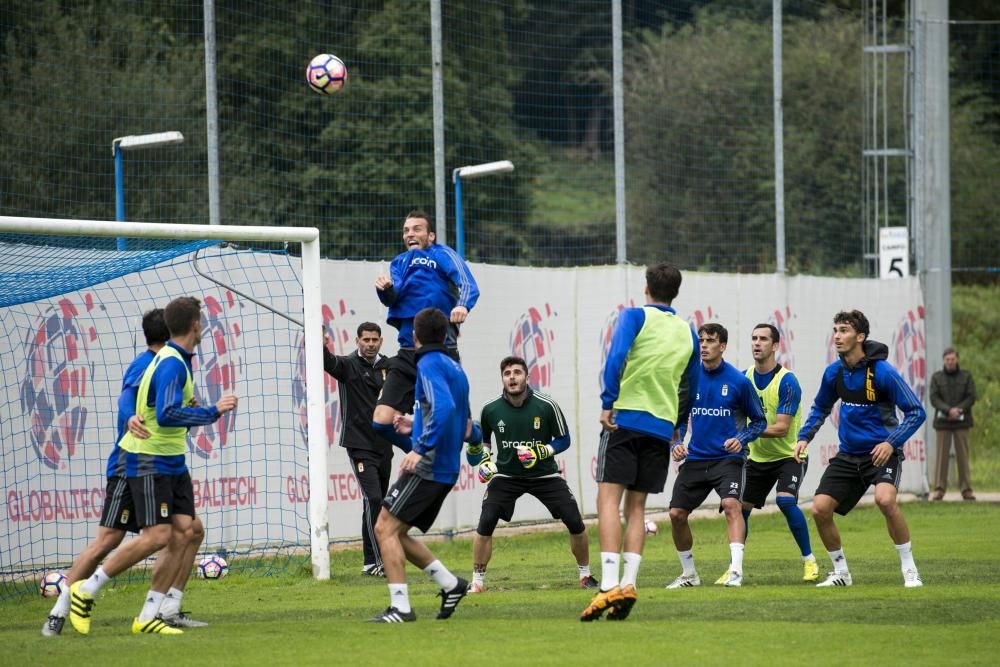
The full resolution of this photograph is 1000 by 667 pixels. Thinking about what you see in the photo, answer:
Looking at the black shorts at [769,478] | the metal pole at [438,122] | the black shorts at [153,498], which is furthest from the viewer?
the metal pole at [438,122]

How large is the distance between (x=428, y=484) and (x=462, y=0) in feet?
38.6

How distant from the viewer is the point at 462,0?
19484mm

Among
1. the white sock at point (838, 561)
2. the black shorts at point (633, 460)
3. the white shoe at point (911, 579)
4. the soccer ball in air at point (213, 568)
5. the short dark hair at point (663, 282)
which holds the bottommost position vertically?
the soccer ball in air at point (213, 568)

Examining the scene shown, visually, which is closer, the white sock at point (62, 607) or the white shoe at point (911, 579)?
Result: the white sock at point (62, 607)

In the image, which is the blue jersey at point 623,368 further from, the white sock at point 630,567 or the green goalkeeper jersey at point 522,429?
the green goalkeeper jersey at point 522,429

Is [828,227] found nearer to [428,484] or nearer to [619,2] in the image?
[619,2]

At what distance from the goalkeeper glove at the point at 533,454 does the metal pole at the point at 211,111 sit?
449 centimetres

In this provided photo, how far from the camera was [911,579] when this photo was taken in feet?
35.5

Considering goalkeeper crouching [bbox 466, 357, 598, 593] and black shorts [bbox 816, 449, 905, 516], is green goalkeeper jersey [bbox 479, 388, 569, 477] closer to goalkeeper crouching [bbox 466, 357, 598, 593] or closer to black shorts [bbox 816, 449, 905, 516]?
goalkeeper crouching [bbox 466, 357, 598, 593]

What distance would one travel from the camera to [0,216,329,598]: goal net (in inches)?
473

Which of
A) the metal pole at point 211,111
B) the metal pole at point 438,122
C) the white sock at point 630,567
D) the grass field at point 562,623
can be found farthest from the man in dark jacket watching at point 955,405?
the white sock at point 630,567

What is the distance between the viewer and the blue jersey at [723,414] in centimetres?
1158

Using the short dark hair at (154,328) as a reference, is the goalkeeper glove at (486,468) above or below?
below

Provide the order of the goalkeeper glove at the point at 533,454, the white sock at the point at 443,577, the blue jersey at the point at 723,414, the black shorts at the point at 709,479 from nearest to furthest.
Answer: the white sock at the point at 443,577
the goalkeeper glove at the point at 533,454
the black shorts at the point at 709,479
the blue jersey at the point at 723,414
